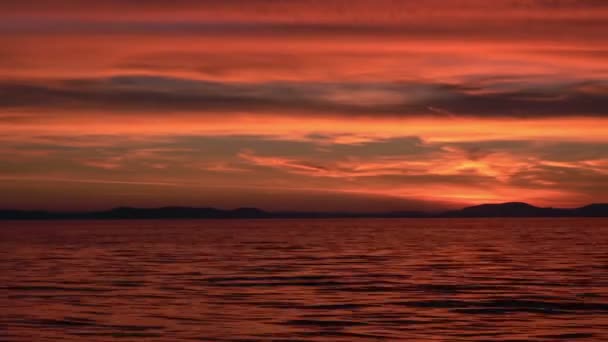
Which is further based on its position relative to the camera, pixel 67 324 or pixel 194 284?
pixel 194 284

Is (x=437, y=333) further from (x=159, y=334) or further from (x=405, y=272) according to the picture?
(x=405, y=272)

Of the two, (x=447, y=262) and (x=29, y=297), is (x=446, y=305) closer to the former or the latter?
(x=29, y=297)

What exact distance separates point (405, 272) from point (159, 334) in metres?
20.5

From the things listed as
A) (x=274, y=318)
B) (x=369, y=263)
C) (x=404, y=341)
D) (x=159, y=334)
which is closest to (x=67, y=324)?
(x=159, y=334)

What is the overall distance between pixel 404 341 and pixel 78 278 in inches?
794

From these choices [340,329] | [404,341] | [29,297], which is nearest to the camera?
[404,341]

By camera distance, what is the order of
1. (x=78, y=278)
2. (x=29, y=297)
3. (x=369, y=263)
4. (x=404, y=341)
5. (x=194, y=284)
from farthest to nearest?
(x=369, y=263)
(x=78, y=278)
(x=194, y=284)
(x=29, y=297)
(x=404, y=341)

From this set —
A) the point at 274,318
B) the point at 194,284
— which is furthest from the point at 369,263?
the point at 274,318

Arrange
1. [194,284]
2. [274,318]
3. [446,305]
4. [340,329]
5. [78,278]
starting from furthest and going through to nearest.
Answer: [78,278]
[194,284]
[446,305]
[274,318]
[340,329]

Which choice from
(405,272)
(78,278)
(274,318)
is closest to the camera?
(274,318)

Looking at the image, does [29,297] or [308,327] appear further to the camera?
[29,297]

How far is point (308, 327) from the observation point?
2427cm

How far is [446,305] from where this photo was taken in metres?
28.8

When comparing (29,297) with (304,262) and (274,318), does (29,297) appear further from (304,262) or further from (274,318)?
(304,262)
